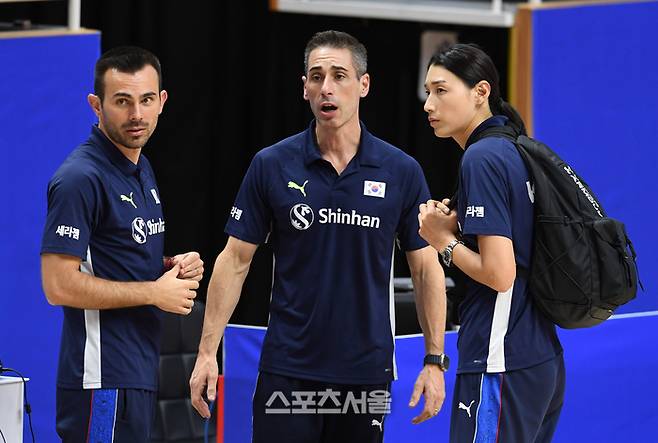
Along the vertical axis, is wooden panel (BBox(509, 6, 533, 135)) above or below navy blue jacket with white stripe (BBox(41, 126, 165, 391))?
above

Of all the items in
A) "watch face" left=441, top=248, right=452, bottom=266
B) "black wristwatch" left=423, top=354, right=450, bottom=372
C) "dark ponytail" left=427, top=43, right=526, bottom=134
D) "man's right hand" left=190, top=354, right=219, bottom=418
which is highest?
"dark ponytail" left=427, top=43, right=526, bottom=134

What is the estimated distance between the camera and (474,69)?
374 centimetres

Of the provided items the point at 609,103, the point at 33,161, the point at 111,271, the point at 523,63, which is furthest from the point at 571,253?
the point at 609,103

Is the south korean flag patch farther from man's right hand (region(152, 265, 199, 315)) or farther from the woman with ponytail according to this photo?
man's right hand (region(152, 265, 199, 315))

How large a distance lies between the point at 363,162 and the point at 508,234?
20.6 inches

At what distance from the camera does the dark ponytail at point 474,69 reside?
3.75 metres

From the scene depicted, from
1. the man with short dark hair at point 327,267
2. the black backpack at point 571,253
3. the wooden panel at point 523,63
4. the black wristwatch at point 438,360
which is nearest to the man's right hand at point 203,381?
the man with short dark hair at point 327,267

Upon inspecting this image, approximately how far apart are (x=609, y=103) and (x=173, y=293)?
11.3 ft

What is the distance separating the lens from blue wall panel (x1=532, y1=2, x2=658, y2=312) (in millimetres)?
6375

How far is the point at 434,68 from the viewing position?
3.82m

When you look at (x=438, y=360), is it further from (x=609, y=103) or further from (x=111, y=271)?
(x=609, y=103)

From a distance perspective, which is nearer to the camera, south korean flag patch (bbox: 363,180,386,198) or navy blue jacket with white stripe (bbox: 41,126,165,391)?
navy blue jacket with white stripe (bbox: 41,126,165,391)

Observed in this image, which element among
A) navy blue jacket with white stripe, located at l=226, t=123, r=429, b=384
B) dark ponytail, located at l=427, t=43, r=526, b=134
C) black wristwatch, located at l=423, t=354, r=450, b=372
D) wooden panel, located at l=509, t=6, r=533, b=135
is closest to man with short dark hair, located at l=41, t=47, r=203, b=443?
navy blue jacket with white stripe, located at l=226, t=123, r=429, b=384

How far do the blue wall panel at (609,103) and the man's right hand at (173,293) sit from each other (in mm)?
3037
